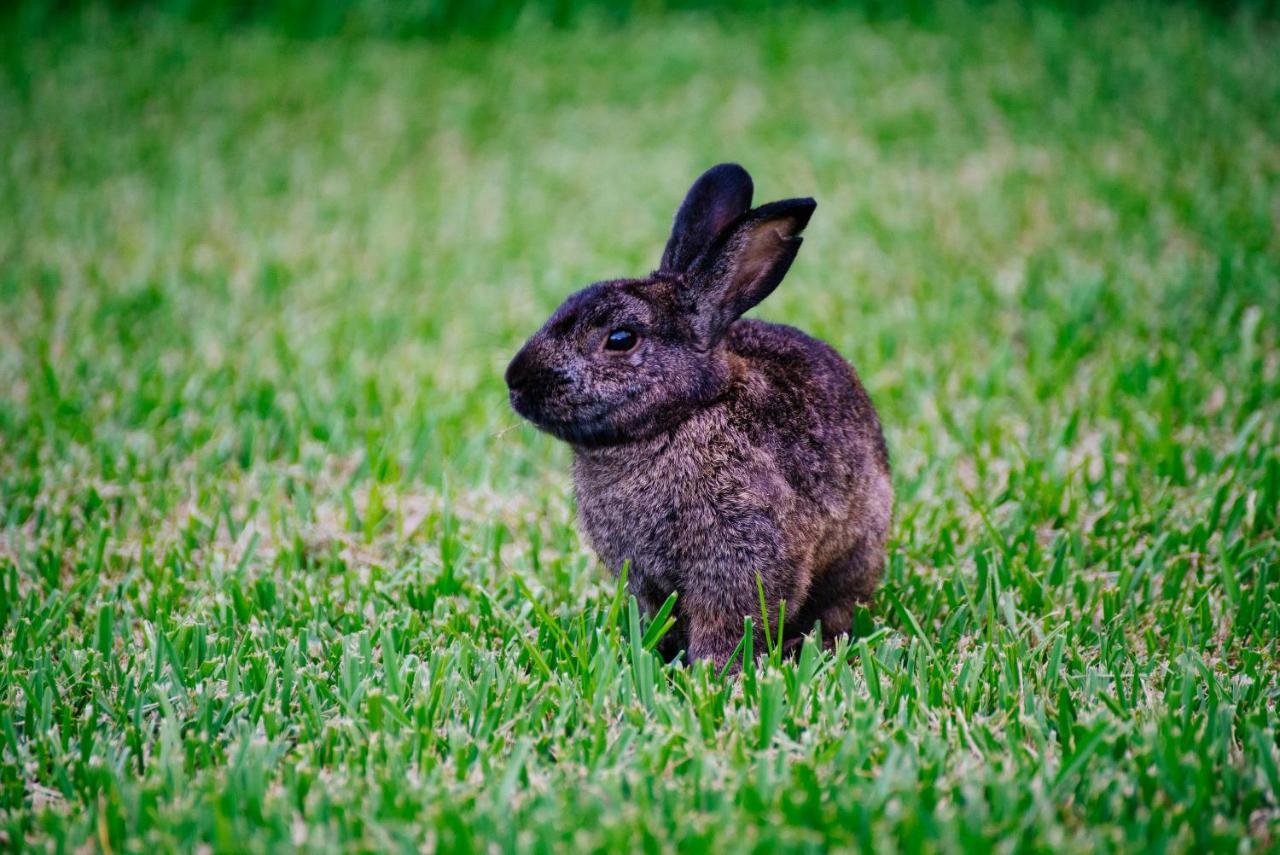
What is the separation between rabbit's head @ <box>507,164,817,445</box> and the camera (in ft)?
9.59

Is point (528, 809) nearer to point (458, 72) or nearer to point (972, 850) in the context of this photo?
point (972, 850)

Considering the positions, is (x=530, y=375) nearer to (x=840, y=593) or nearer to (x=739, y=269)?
(x=739, y=269)

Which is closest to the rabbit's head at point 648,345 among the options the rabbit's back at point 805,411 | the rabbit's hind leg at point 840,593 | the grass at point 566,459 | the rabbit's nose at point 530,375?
the rabbit's nose at point 530,375

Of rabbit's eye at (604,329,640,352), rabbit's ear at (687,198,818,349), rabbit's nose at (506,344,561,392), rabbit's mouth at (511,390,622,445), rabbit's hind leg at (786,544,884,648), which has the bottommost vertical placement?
rabbit's hind leg at (786,544,884,648)

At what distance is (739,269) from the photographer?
2957 mm

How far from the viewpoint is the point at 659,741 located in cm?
250

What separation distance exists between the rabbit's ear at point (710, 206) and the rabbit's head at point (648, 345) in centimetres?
14

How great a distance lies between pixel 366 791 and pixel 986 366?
3.51 m

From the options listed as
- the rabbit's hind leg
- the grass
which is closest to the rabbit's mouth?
the grass

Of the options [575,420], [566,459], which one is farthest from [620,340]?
[566,459]

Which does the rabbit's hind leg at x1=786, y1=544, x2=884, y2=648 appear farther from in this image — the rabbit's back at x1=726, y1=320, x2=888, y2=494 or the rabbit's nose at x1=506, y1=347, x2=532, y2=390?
the rabbit's nose at x1=506, y1=347, x2=532, y2=390

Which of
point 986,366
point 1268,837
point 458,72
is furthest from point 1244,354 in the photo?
point 458,72

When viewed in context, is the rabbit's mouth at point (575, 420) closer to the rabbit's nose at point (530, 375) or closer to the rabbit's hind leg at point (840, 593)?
the rabbit's nose at point (530, 375)

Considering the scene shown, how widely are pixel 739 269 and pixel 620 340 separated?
1.15 ft
